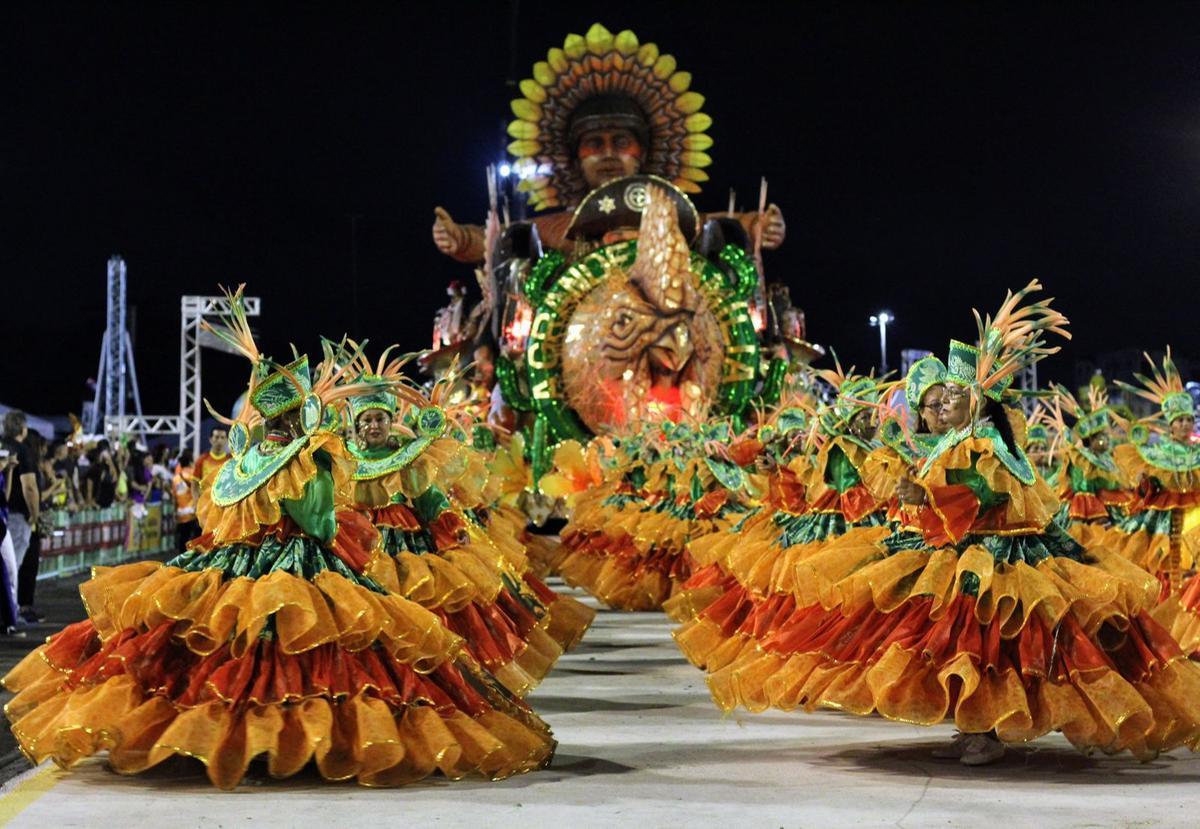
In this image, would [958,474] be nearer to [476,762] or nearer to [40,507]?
[476,762]

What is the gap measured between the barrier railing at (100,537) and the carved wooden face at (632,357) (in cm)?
646

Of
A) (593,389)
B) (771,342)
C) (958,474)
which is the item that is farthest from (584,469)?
(958,474)

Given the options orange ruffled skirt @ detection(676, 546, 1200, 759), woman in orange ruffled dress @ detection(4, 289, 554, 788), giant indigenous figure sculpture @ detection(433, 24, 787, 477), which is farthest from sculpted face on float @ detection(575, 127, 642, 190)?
woman in orange ruffled dress @ detection(4, 289, 554, 788)

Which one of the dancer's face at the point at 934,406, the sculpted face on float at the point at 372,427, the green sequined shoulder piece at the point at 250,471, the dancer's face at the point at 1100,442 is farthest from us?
the dancer's face at the point at 1100,442

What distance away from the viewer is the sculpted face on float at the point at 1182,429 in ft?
37.2

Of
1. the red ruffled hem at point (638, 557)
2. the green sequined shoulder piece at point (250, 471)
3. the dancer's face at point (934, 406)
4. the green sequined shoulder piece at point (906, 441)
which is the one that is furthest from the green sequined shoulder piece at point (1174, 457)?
the green sequined shoulder piece at point (250, 471)

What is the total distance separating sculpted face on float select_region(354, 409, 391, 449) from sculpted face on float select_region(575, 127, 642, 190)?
752 inches

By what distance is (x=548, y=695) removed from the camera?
9703mm

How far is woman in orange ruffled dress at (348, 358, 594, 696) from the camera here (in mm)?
8680

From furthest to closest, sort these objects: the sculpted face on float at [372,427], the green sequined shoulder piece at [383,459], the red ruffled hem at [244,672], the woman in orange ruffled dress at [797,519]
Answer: the woman in orange ruffled dress at [797,519], the sculpted face on float at [372,427], the green sequined shoulder piece at [383,459], the red ruffled hem at [244,672]

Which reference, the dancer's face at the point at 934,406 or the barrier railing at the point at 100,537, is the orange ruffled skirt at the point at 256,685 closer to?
the dancer's face at the point at 934,406

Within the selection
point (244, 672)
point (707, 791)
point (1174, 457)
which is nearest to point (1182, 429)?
point (1174, 457)

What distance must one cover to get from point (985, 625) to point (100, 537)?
15321 mm

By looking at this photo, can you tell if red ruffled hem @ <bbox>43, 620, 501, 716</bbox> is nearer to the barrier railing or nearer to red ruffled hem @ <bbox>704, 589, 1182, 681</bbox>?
red ruffled hem @ <bbox>704, 589, 1182, 681</bbox>
